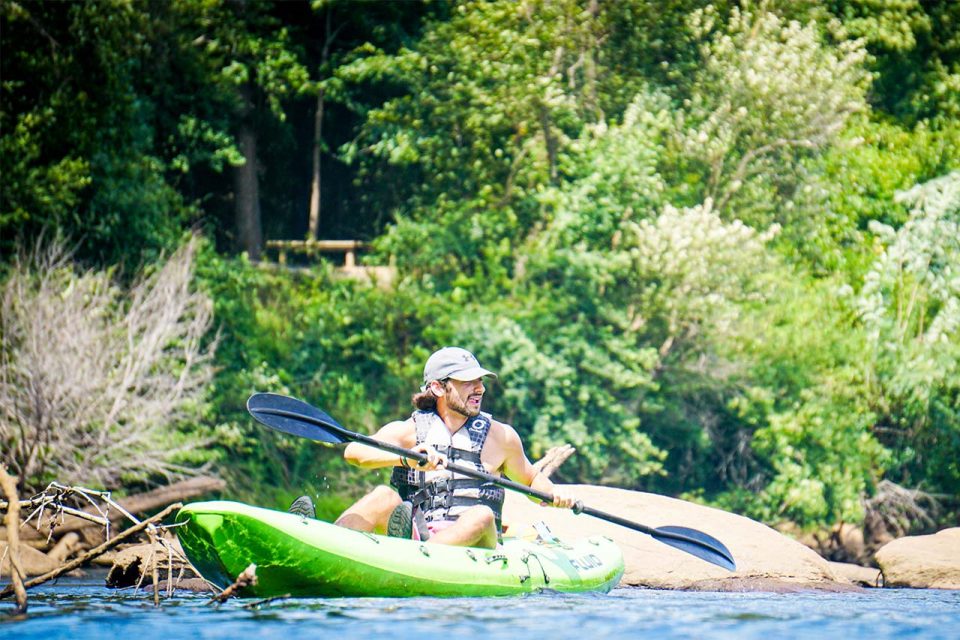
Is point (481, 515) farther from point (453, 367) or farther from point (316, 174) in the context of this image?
point (316, 174)

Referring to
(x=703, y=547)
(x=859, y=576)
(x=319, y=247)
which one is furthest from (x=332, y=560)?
(x=319, y=247)

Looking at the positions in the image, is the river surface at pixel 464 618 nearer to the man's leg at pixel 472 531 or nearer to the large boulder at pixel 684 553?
the man's leg at pixel 472 531

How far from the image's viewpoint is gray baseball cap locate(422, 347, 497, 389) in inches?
232

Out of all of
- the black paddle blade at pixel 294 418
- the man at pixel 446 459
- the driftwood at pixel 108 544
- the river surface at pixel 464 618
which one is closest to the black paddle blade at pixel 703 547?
the river surface at pixel 464 618

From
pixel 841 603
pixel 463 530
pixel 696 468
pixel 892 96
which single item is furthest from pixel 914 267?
pixel 463 530

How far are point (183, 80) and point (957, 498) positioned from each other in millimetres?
9390

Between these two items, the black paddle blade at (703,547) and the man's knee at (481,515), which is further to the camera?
the black paddle blade at (703,547)

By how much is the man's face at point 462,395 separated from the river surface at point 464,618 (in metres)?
0.83

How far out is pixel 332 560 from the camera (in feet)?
17.5

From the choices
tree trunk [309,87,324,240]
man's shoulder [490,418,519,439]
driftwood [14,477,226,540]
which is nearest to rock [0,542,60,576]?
driftwood [14,477,226,540]

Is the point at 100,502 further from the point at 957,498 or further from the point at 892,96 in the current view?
the point at 892,96

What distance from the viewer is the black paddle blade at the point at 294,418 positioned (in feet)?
19.4

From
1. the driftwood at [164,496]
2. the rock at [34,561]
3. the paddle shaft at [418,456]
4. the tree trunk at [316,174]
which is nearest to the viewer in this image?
the paddle shaft at [418,456]

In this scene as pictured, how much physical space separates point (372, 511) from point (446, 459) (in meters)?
0.43
